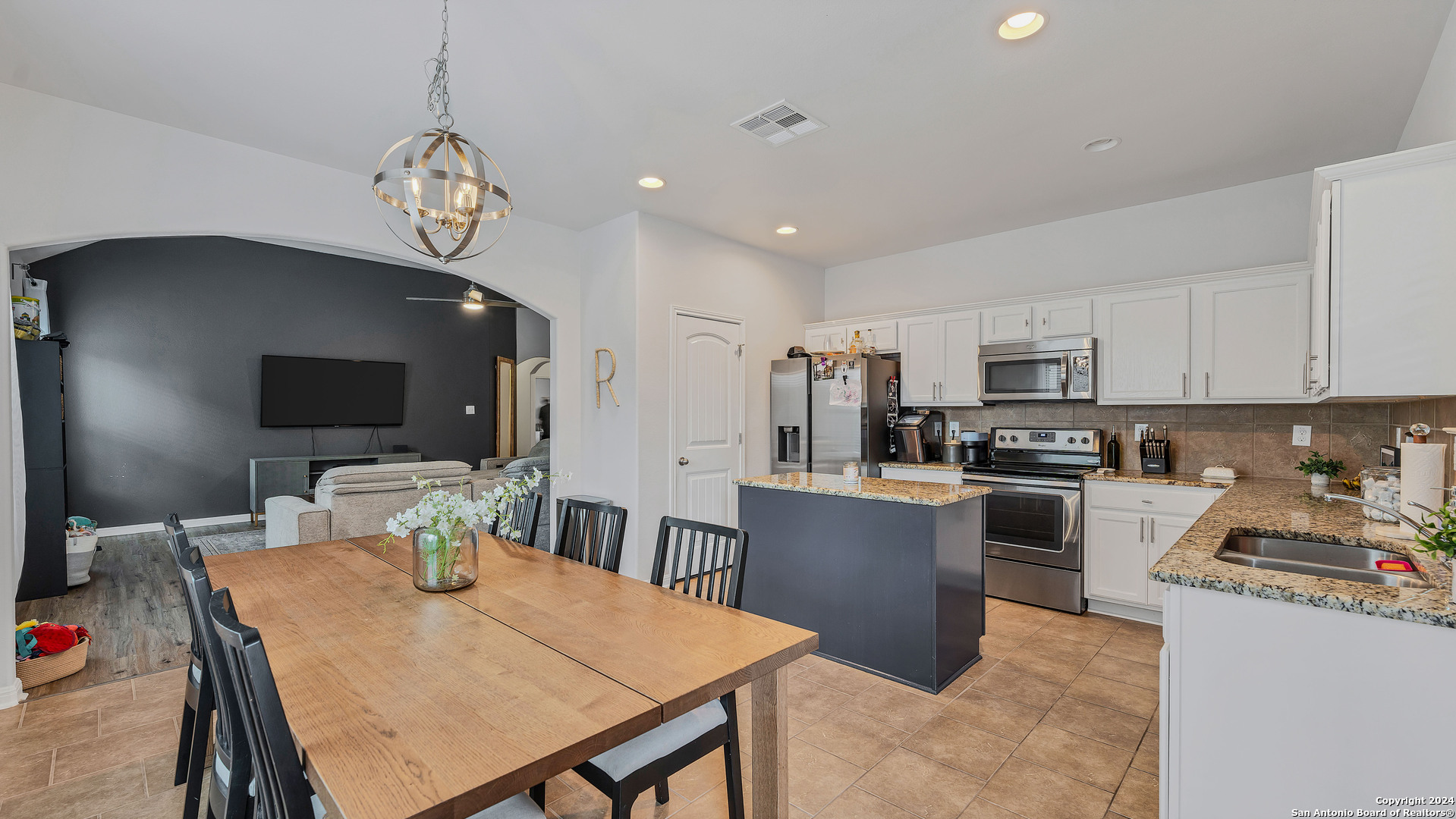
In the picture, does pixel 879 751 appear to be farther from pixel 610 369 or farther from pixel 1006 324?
pixel 1006 324

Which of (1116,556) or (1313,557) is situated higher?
(1313,557)

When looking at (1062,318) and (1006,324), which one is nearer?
(1062,318)

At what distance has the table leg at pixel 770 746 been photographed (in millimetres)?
1527

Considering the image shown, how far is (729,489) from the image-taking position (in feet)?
15.8

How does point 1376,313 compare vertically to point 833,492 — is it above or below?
above

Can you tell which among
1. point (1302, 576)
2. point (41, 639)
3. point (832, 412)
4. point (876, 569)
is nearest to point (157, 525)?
point (41, 639)

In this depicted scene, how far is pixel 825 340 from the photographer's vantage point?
5.37m

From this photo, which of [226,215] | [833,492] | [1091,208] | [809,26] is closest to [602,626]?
[833,492]

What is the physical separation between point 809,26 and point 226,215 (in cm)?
302

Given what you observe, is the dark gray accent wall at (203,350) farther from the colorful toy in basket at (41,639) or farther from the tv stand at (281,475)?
the colorful toy in basket at (41,639)

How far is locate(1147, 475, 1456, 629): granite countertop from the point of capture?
1.28 meters

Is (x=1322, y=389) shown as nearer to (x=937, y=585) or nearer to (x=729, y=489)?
(x=937, y=585)

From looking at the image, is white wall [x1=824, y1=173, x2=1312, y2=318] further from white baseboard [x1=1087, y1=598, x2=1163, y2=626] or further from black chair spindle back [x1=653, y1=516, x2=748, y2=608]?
black chair spindle back [x1=653, y1=516, x2=748, y2=608]

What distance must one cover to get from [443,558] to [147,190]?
2.62 m
